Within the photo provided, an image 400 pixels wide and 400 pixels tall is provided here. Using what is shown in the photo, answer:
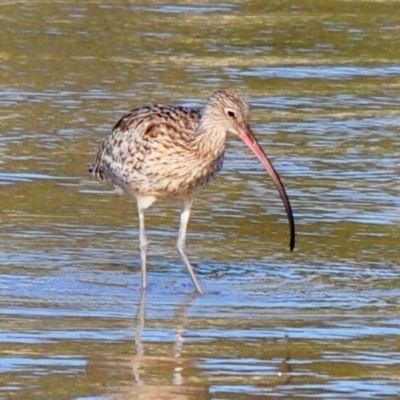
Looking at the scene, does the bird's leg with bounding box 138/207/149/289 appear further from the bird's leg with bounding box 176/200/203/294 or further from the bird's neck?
the bird's neck

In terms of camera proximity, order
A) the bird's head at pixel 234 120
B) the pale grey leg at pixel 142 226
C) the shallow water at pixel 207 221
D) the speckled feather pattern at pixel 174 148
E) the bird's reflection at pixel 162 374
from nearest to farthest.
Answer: the bird's reflection at pixel 162 374 → the shallow water at pixel 207 221 → the bird's head at pixel 234 120 → the speckled feather pattern at pixel 174 148 → the pale grey leg at pixel 142 226

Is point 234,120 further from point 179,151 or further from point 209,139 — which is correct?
point 179,151

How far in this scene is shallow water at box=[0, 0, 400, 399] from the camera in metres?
8.48

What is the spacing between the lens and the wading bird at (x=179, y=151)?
10758mm

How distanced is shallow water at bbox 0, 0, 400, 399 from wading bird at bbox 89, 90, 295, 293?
1.58 feet

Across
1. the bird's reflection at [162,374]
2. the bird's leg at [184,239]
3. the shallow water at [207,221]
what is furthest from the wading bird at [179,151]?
the bird's reflection at [162,374]

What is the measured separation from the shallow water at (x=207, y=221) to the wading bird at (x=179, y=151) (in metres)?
0.48

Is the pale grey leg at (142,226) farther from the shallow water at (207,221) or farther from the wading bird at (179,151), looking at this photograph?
the shallow water at (207,221)

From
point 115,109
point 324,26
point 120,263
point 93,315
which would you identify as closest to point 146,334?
point 93,315

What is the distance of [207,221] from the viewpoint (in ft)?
41.1

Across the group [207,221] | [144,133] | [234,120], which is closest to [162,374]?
[234,120]

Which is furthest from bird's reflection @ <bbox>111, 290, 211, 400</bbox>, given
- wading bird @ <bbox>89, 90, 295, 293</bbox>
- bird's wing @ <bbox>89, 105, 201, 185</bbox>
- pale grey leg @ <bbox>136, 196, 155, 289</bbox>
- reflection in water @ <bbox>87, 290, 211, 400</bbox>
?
bird's wing @ <bbox>89, 105, 201, 185</bbox>

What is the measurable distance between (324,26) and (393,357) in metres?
14.0

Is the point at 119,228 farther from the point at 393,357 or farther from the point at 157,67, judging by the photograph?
the point at 157,67
